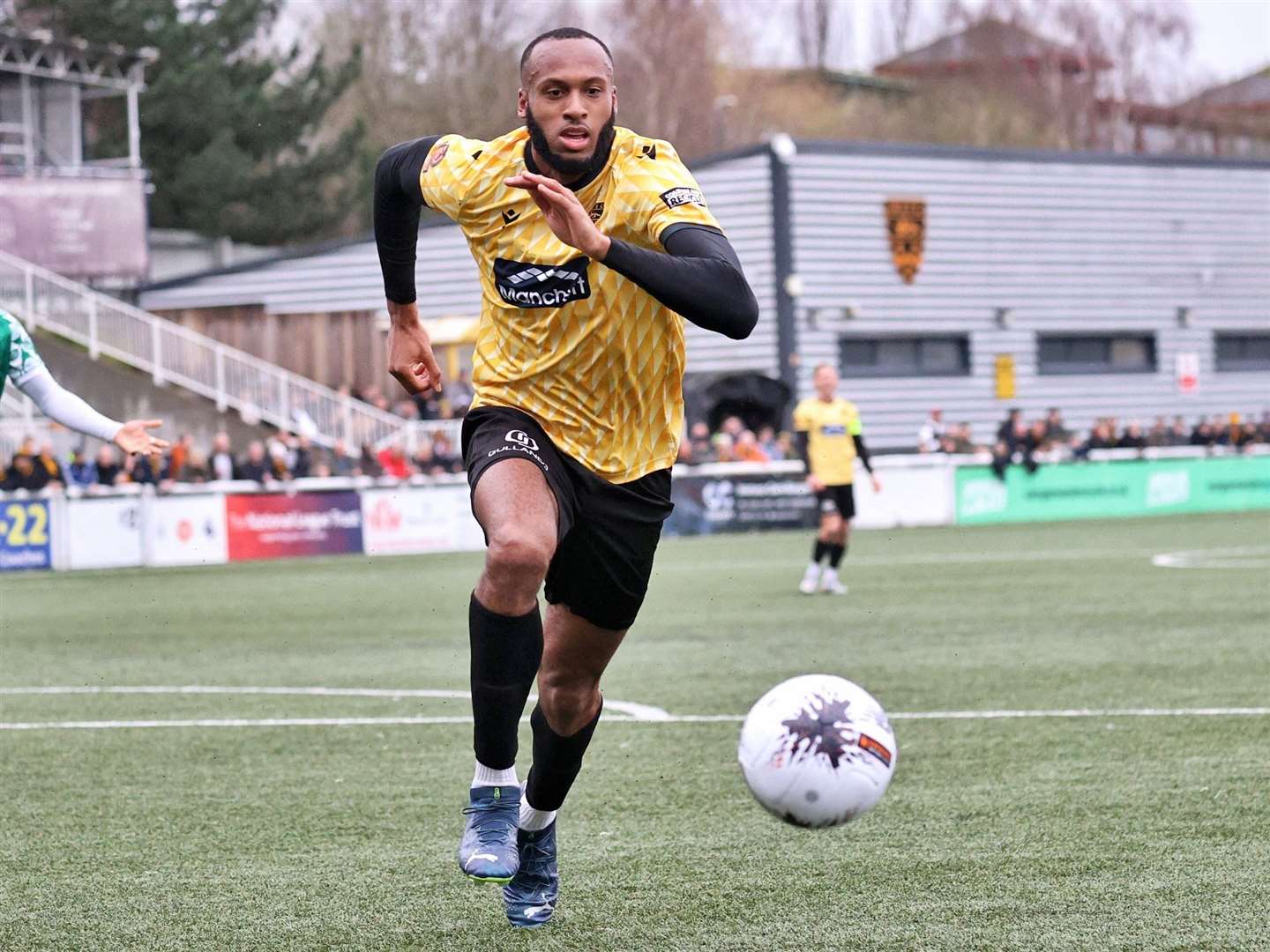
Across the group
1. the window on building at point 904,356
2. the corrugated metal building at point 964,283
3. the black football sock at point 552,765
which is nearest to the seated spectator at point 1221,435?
the corrugated metal building at point 964,283

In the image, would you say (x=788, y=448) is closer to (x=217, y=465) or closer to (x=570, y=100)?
(x=217, y=465)

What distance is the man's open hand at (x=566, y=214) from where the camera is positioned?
4531mm

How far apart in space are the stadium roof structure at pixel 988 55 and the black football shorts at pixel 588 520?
65078 millimetres

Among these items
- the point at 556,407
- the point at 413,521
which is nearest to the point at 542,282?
the point at 556,407

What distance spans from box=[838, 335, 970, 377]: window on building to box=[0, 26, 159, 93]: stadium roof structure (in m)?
15.9

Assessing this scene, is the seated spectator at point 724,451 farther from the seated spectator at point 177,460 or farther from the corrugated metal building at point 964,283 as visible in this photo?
the seated spectator at point 177,460

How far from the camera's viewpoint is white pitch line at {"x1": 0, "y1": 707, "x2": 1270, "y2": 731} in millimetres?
8859

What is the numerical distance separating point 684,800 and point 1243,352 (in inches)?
1616

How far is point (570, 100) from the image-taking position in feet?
16.4

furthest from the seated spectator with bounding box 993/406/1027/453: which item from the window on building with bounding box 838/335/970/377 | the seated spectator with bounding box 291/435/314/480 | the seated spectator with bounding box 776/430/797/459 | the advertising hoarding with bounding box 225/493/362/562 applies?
the seated spectator with bounding box 291/435/314/480

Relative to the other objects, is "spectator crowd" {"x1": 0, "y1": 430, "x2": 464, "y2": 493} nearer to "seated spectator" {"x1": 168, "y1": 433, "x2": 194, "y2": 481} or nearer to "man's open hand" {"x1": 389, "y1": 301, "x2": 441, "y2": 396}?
"seated spectator" {"x1": 168, "y1": 433, "x2": 194, "y2": 481}

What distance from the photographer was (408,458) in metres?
28.8

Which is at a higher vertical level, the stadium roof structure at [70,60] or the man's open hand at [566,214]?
the stadium roof structure at [70,60]

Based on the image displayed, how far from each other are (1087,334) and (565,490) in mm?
39086
